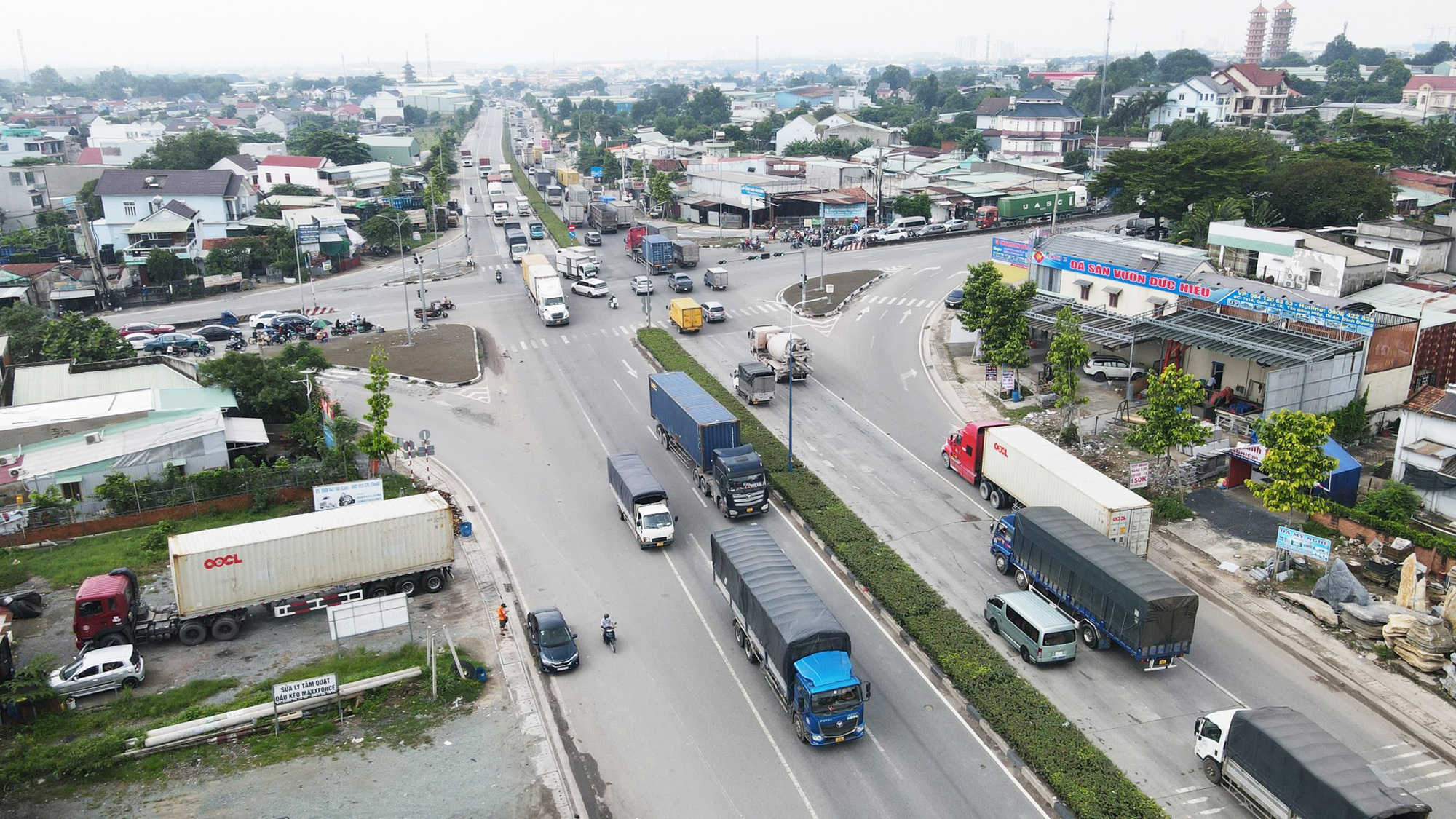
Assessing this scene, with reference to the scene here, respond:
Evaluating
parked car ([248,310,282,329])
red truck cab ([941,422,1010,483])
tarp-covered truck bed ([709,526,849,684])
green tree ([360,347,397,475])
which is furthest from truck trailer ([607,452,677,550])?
parked car ([248,310,282,329])

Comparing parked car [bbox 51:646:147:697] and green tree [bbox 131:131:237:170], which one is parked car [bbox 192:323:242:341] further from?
green tree [bbox 131:131:237:170]

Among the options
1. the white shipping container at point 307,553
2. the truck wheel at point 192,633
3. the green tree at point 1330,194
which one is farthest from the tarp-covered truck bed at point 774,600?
the green tree at point 1330,194

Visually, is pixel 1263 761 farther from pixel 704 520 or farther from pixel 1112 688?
pixel 704 520

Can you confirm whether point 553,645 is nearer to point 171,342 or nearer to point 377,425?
point 377,425

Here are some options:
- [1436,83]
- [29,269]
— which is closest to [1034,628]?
[29,269]

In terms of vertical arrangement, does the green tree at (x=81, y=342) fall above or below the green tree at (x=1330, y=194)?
below

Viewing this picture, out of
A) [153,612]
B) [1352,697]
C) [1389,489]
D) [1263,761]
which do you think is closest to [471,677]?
[153,612]

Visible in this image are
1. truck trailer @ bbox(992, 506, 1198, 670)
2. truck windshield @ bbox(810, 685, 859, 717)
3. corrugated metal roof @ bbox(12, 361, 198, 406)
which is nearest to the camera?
truck windshield @ bbox(810, 685, 859, 717)

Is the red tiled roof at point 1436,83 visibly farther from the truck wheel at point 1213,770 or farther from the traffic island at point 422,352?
the truck wheel at point 1213,770
